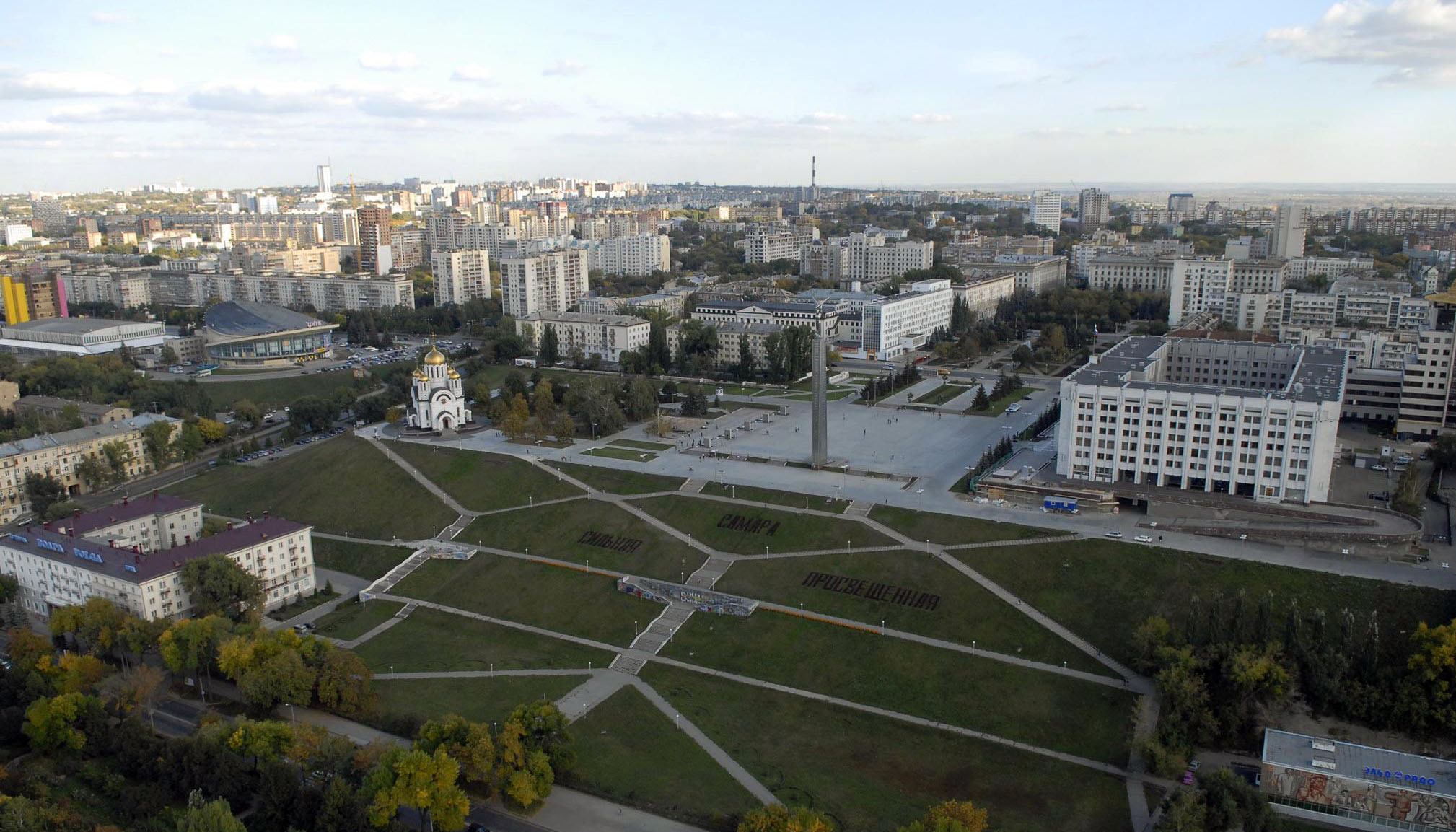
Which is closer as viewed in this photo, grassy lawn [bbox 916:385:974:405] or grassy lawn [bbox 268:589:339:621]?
grassy lawn [bbox 268:589:339:621]

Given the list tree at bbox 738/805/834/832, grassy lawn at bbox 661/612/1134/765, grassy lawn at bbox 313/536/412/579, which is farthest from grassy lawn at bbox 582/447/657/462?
tree at bbox 738/805/834/832

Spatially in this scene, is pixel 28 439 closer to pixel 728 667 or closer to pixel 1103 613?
pixel 728 667

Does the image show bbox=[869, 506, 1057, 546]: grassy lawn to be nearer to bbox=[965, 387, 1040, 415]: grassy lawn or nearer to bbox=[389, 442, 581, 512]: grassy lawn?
bbox=[389, 442, 581, 512]: grassy lawn

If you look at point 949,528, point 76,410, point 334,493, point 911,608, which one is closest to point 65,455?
point 76,410

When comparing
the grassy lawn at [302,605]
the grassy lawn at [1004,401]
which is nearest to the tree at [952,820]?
the grassy lawn at [302,605]

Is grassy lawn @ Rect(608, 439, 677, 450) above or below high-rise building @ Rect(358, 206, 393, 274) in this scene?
below

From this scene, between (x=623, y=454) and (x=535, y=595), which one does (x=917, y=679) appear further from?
(x=623, y=454)

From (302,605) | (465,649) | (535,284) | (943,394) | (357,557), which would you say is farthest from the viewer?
(535,284)

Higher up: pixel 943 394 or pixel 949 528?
pixel 943 394
